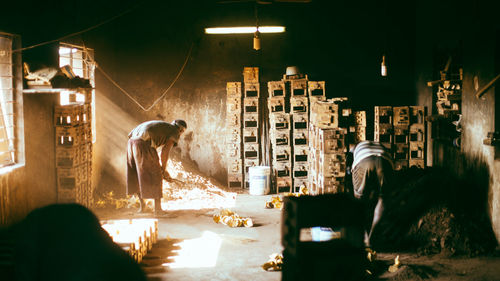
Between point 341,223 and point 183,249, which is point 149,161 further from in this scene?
point 341,223

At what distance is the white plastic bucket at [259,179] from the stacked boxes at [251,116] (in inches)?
24.7

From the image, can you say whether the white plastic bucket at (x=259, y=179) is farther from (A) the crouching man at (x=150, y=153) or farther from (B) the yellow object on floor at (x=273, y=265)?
(B) the yellow object on floor at (x=273, y=265)

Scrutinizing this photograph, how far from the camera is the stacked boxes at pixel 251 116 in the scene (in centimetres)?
1246

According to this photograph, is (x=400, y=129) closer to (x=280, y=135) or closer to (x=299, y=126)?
(x=299, y=126)

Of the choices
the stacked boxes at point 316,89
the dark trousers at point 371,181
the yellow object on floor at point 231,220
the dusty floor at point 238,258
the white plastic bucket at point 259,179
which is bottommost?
the dusty floor at point 238,258

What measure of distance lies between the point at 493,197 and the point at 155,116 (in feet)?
28.3

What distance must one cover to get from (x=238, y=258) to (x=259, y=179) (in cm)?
490

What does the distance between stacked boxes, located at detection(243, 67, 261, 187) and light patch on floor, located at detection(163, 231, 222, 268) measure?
14.1 feet

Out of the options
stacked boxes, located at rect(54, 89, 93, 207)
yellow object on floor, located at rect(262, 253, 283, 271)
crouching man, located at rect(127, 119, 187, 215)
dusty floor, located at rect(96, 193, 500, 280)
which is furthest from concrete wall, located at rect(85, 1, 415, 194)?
yellow object on floor, located at rect(262, 253, 283, 271)

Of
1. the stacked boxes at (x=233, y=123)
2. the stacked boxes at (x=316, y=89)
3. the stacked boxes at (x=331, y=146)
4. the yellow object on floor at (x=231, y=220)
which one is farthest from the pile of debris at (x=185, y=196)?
the stacked boxes at (x=316, y=89)

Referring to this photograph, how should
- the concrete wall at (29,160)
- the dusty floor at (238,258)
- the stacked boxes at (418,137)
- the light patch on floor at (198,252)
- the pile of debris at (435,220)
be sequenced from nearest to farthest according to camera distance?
the dusty floor at (238,258), the light patch on floor at (198,252), the pile of debris at (435,220), the concrete wall at (29,160), the stacked boxes at (418,137)

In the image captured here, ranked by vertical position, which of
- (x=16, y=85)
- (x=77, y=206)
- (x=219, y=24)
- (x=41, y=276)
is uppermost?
(x=219, y=24)

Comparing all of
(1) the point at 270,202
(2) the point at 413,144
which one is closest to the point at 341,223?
(1) the point at 270,202

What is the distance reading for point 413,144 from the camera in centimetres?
1104
